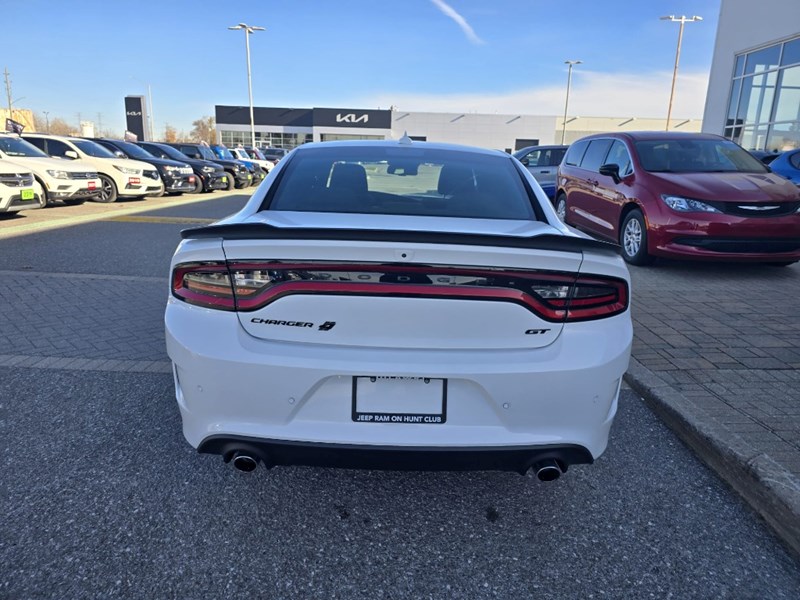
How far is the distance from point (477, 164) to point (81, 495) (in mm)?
2707

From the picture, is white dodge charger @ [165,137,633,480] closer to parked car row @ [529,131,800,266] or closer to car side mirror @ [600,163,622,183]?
parked car row @ [529,131,800,266]

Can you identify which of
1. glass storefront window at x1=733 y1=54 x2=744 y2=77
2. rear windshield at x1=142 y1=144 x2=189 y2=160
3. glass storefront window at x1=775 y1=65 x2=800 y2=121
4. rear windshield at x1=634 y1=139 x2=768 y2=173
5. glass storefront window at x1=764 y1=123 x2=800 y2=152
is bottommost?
rear windshield at x1=142 y1=144 x2=189 y2=160

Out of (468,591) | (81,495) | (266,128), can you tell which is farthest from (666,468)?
(266,128)

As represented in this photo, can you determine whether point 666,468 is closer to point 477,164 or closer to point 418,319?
point 418,319

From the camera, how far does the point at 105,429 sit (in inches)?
127

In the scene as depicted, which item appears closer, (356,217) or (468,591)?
(468,591)

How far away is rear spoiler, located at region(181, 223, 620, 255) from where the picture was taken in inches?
84.8

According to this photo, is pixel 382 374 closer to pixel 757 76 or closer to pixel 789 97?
pixel 789 97

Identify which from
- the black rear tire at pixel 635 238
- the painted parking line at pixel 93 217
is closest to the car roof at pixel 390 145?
the black rear tire at pixel 635 238

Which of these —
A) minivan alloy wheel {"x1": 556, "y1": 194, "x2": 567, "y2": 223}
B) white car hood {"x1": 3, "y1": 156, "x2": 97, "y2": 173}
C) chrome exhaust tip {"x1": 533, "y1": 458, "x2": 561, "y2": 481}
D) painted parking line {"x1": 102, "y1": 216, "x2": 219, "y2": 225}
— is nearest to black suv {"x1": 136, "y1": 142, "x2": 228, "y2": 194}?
white car hood {"x1": 3, "y1": 156, "x2": 97, "y2": 173}

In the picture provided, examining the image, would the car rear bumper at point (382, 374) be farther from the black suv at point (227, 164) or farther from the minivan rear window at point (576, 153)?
the black suv at point (227, 164)

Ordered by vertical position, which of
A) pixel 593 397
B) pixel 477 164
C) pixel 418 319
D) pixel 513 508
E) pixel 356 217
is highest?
pixel 477 164

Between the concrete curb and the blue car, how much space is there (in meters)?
7.61

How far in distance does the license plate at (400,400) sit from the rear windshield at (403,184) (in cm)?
104
